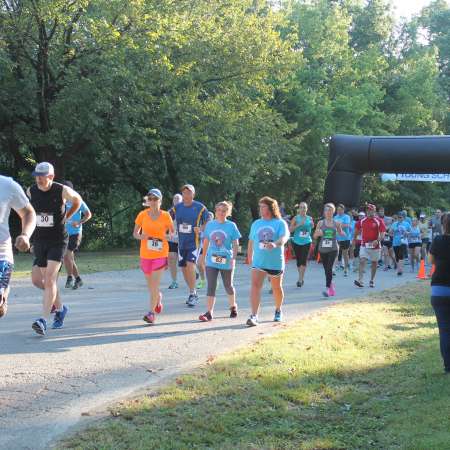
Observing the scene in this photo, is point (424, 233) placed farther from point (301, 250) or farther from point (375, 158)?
point (301, 250)

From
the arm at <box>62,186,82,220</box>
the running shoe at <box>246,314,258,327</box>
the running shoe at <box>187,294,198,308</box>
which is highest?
the arm at <box>62,186,82,220</box>

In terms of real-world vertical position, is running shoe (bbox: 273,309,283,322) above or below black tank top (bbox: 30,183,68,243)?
below

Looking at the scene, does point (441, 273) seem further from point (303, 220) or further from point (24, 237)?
point (303, 220)

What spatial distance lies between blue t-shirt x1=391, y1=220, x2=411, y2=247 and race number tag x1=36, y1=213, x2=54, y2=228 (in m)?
15.4

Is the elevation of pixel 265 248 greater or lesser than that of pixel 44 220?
lesser

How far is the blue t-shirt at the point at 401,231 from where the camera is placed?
2193 centimetres

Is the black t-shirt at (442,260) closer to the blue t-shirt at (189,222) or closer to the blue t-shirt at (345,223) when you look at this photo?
the blue t-shirt at (189,222)

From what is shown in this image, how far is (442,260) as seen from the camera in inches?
281

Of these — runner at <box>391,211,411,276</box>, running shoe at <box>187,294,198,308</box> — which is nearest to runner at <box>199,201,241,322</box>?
running shoe at <box>187,294,198,308</box>

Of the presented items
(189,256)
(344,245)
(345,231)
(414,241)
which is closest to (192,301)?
(189,256)

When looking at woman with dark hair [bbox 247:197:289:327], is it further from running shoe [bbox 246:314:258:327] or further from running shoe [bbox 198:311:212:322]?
running shoe [bbox 198:311:212:322]

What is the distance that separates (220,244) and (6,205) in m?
4.61

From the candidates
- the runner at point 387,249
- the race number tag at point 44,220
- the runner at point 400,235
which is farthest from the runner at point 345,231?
the race number tag at point 44,220

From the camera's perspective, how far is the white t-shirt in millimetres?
5809
